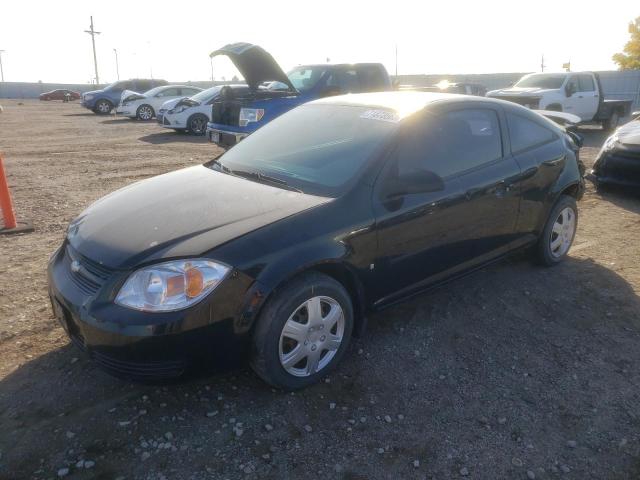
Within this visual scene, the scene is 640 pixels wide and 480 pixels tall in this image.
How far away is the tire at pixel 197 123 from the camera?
15.1 meters

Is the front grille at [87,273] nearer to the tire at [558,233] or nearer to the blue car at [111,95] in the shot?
the tire at [558,233]

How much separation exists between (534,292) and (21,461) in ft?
12.1

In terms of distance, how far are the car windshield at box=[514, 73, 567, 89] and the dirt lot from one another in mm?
10764

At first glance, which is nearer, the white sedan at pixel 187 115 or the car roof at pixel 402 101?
the car roof at pixel 402 101

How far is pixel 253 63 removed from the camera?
8.79m

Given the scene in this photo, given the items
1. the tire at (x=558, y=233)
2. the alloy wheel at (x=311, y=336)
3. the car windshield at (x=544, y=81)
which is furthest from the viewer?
the car windshield at (x=544, y=81)

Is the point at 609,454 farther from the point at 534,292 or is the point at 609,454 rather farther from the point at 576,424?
the point at 534,292

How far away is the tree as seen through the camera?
38.6 m

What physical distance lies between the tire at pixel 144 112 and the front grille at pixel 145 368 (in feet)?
→ 64.5

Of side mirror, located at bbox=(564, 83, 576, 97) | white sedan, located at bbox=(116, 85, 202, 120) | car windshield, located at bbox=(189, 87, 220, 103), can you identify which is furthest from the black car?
white sedan, located at bbox=(116, 85, 202, 120)

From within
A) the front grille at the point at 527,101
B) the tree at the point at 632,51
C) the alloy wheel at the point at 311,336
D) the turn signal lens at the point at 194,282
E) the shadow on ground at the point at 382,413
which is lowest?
the shadow on ground at the point at 382,413

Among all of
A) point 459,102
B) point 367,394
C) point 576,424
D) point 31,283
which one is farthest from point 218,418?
point 459,102

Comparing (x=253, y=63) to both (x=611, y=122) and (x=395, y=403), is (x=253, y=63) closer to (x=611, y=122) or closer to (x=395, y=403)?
(x=395, y=403)

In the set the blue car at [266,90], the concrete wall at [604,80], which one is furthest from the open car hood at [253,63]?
the concrete wall at [604,80]
